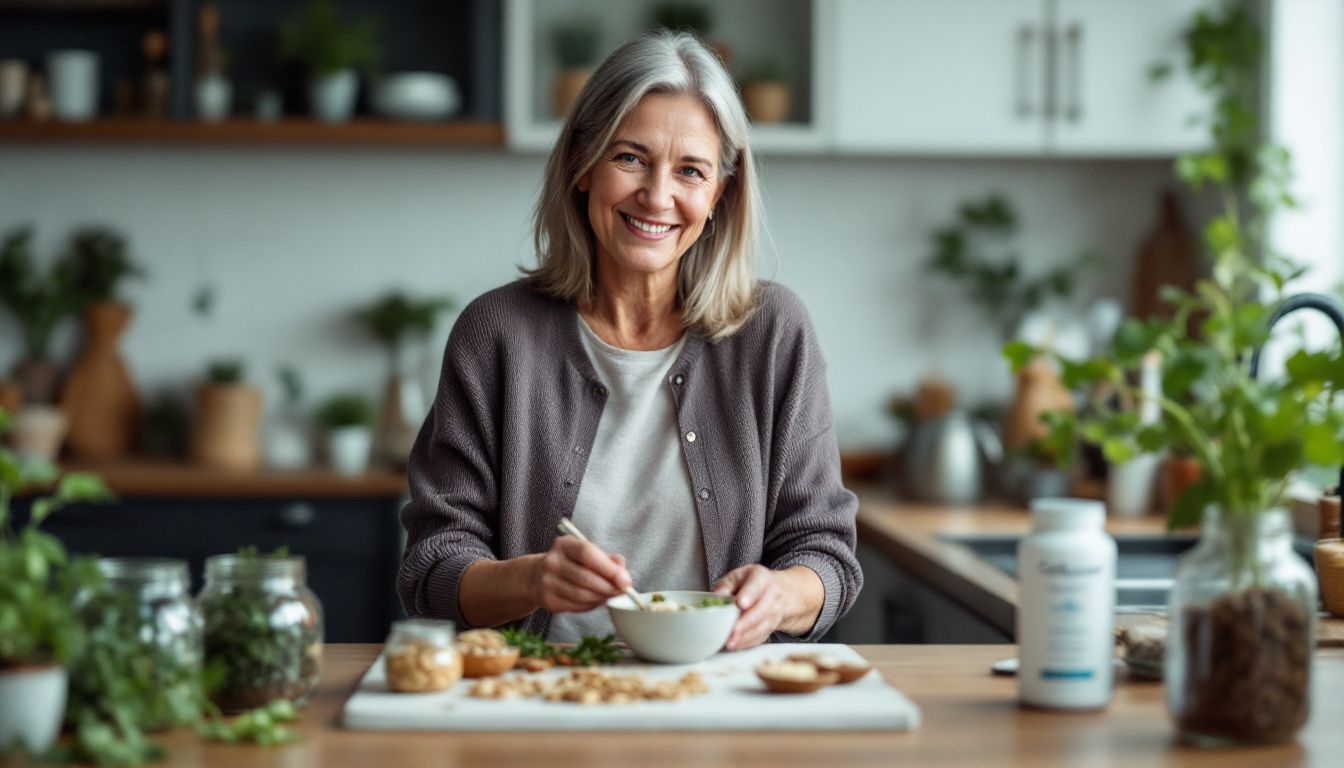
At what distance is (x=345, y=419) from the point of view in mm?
3705

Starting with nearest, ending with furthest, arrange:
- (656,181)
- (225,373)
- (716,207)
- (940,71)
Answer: (656,181) < (716,207) < (940,71) < (225,373)

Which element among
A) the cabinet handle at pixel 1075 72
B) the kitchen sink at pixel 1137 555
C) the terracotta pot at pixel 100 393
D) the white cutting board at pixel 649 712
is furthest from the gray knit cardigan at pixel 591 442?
the terracotta pot at pixel 100 393

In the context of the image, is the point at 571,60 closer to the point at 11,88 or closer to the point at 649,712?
the point at 11,88

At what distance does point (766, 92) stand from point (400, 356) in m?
1.18

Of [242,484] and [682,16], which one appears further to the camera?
[682,16]

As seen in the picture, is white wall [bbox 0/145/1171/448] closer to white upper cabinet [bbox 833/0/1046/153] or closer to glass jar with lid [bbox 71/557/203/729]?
white upper cabinet [bbox 833/0/1046/153]

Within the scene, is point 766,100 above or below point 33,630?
above

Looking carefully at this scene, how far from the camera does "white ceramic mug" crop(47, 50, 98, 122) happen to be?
3631 mm

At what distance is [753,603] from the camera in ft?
4.95

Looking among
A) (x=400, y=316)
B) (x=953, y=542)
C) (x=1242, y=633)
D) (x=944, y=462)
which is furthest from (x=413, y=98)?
(x=1242, y=633)

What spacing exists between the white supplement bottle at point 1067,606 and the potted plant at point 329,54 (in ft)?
8.88

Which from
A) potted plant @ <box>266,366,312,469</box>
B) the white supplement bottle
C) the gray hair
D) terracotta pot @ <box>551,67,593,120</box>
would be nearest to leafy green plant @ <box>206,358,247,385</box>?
potted plant @ <box>266,366,312,469</box>

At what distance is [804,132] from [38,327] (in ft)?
6.55

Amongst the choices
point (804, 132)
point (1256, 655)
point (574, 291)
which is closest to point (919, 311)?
point (804, 132)
